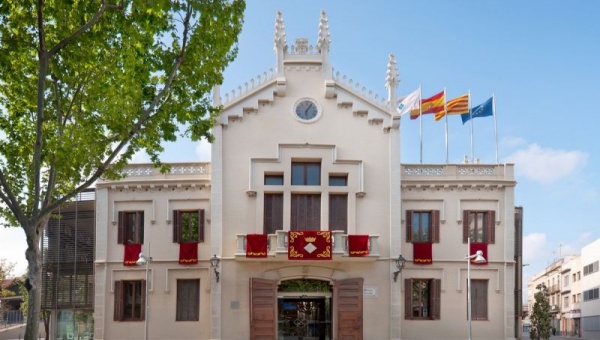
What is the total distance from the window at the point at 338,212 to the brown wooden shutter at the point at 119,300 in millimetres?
12691

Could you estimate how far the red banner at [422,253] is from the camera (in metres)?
37.6

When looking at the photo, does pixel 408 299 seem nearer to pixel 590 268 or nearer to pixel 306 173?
pixel 306 173

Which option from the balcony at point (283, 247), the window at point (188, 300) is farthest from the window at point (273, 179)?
the window at point (188, 300)

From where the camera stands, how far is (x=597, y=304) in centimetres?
7769

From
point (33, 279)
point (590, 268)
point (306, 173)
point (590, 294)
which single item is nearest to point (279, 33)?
point (306, 173)

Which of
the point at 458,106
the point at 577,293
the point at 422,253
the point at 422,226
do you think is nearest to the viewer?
the point at 422,253

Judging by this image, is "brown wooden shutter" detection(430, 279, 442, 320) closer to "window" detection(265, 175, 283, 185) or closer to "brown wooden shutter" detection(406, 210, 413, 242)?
"brown wooden shutter" detection(406, 210, 413, 242)

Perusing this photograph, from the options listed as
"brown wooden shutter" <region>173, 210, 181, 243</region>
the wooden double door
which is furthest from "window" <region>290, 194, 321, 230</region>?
"brown wooden shutter" <region>173, 210, 181, 243</region>

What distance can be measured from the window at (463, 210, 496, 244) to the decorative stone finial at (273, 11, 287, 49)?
14.6 metres

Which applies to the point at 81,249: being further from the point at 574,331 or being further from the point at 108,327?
the point at 574,331

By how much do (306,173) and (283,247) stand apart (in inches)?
187

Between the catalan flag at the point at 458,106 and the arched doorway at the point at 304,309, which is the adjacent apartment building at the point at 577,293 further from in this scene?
the arched doorway at the point at 304,309

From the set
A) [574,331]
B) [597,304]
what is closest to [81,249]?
[597,304]

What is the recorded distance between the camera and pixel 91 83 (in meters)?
24.3
